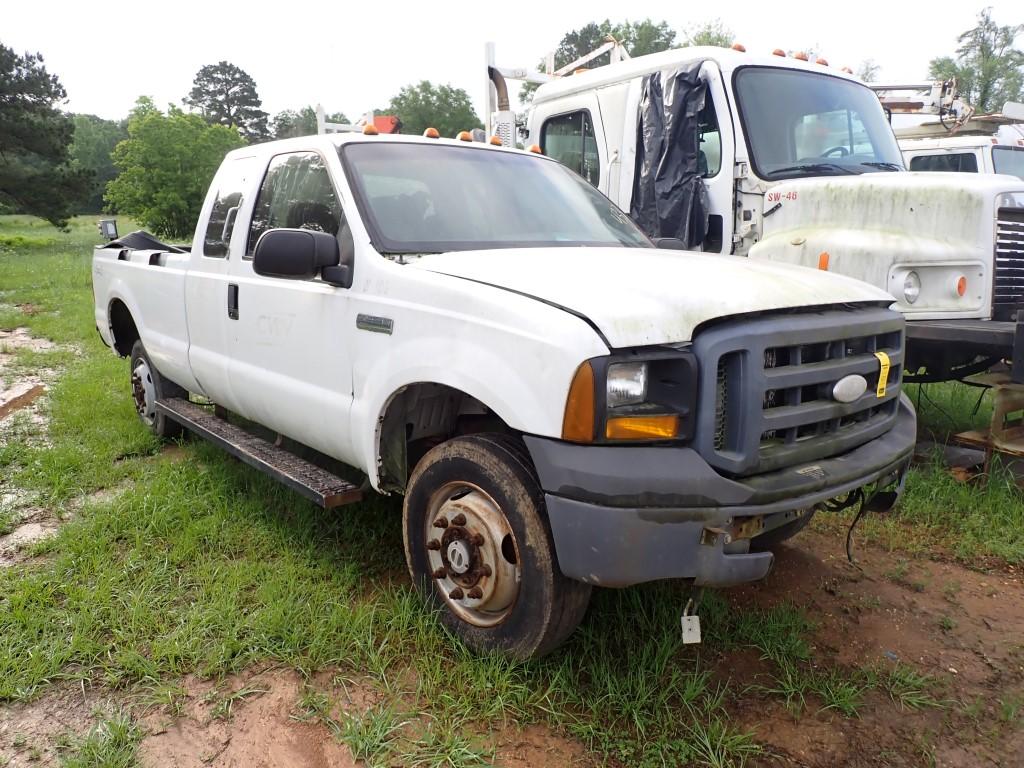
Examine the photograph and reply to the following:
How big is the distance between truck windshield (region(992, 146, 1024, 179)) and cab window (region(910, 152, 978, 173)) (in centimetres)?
25

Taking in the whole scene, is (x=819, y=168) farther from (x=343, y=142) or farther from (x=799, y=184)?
(x=343, y=142)

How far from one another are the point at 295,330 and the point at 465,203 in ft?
3.23

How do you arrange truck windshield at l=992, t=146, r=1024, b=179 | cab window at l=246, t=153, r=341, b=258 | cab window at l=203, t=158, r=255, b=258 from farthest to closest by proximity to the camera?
1. truck windshield at l=992, t=146, r=1024, b=179
2. cab window at l=203, t=158, r=255, b=258
3. cab window at l=246, t=153, r=341, b=258

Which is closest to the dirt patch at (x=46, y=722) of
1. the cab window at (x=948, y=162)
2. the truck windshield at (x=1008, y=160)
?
the cab window at (x=948, y=162)

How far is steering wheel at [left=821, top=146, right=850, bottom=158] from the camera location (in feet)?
19.2

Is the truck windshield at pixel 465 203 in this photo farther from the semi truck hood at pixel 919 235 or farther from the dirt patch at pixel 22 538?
the dirt patch at pixel 22 538

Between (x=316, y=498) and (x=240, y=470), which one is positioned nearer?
(x=316, y=498)

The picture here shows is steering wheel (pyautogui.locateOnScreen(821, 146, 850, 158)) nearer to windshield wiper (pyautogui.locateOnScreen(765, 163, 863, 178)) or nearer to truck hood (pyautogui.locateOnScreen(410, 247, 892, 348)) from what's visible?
windshield wiper (pyautogui.locateOnScreen(765, 163, 863, 178))

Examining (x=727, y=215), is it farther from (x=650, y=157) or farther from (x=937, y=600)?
(x=937, y=600)

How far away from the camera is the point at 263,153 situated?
13.6 feet

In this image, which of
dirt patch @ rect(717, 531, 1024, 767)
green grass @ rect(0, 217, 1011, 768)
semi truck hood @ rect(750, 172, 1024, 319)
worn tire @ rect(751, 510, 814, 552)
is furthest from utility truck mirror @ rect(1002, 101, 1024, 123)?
worn tire @ rect(751, 510, 814, 552)

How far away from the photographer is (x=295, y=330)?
11.5 feet

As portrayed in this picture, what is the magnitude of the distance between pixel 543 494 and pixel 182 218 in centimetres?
4144

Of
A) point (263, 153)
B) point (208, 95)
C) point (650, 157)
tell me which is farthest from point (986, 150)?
point (208, 95)
